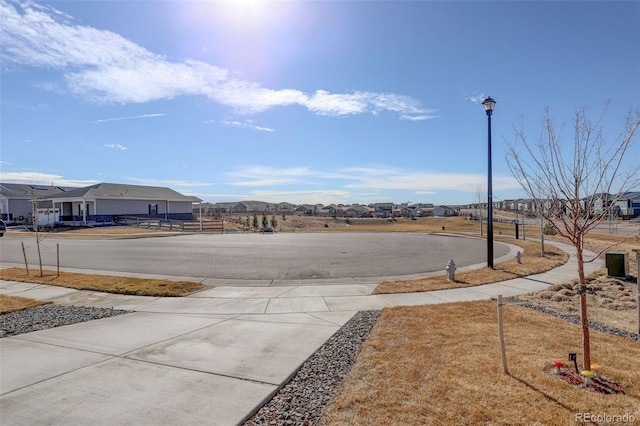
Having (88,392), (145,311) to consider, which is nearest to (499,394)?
(88,392)

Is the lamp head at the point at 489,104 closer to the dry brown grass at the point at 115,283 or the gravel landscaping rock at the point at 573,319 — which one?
the gravel landscaping rock at the point at 573,319

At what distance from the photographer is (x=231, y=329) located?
651cm

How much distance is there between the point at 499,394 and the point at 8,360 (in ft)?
22.1

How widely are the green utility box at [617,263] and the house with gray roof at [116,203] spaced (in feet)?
162

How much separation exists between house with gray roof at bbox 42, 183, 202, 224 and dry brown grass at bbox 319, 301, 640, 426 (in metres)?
48.0

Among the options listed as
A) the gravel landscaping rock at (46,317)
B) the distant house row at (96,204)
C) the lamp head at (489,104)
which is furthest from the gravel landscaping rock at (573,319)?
the distant house row at (96,204)

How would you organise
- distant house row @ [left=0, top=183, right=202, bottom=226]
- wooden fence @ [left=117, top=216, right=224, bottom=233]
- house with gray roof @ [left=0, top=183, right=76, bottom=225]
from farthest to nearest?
house with gray roof @ [left=0, top=183, right=76, bottom=225], distant house row @ [left=0, top=183, right=202, bottom=226], wooden fence @ [left=117, top=216, right=224, bottom=233]

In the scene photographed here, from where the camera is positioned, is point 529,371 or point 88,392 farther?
point 529,371

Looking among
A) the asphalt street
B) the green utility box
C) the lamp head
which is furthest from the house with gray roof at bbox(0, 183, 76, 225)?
the green utility box

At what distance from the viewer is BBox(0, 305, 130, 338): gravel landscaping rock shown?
6732mm

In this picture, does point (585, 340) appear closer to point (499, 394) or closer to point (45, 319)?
point (499, 394)

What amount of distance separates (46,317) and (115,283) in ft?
10.4

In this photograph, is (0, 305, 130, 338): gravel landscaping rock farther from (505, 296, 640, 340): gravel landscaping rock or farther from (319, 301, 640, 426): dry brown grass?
(505, 296, 640, 340): gravel landscaping rock

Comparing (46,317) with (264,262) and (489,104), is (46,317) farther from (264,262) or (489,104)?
(489,104)
